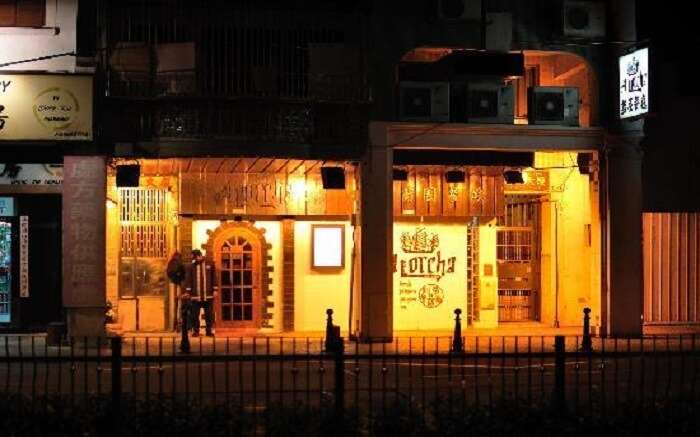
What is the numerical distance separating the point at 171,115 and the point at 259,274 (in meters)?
4.58

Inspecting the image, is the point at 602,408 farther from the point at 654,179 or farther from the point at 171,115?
the point at 654,179

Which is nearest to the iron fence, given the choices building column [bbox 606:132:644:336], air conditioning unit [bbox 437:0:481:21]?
building column [bbox 606:132:644:336]

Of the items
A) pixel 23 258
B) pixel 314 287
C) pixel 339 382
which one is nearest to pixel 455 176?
pixel 314 287

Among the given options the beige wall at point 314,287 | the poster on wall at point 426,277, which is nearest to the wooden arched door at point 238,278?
the beige wall at point 314,287

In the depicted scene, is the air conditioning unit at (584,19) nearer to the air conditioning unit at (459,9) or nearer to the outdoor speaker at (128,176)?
the air conditioning unit at (459,9)

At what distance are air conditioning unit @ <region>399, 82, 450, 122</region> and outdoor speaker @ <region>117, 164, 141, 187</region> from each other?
5606mm

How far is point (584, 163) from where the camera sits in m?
24.6

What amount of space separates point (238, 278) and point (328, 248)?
2145 millimetres

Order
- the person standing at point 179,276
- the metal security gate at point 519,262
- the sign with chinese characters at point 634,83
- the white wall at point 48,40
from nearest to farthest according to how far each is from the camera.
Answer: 1. the white wall at point 48,40
2. the sign with chinese characters at point 634,83
3. the person standing at point 179,276
4. the metal security gate at point 519,262

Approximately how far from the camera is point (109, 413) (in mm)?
9648

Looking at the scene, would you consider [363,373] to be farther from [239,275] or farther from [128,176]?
[239,275]

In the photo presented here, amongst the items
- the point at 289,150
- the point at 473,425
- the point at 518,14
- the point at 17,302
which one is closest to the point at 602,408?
the point at 473,425

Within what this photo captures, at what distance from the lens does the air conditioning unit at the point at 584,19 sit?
23344 mm

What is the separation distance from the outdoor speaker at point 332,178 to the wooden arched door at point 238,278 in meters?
2.48
